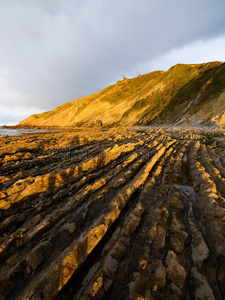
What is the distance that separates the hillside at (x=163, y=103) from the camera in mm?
35956

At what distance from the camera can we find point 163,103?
54000 mm

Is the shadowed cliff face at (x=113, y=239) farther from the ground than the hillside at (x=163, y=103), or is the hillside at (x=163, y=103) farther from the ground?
the hillside at (x=163, y=103)

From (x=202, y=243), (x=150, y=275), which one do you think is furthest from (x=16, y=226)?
(x=202, y=243)

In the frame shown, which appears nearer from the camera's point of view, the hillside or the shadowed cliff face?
the shadowed cliff face

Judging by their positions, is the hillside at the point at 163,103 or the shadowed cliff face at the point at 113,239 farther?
the hillside at the point at 163,103

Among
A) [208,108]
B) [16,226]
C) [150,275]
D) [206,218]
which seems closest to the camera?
[150,275]

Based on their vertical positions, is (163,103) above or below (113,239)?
above

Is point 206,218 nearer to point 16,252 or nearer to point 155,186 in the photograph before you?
point 155,186

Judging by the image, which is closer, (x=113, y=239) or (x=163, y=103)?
(x=113, y=239)

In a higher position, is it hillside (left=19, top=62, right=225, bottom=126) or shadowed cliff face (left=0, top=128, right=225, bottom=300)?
hillside (left=19, top=62, right=225, bottom=126)

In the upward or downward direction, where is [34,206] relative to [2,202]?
downward

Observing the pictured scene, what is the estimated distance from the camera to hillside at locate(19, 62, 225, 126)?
35956mm

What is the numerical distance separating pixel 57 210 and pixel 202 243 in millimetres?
4709

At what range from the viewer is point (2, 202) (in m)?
5.08
